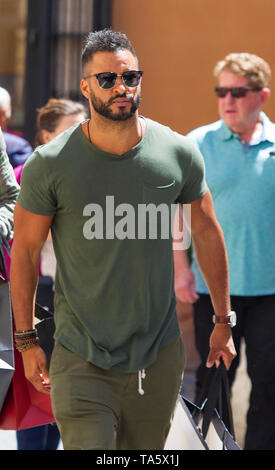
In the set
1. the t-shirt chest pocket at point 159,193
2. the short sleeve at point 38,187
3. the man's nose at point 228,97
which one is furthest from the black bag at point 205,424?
the man's nose at point 228,97

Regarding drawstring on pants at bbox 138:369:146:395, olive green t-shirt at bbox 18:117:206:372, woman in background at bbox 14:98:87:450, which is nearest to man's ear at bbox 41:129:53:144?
woman in background at bbox 14:98:87:450

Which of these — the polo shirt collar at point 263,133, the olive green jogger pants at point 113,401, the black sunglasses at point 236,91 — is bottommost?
the olive green jogger pants at point 113,401

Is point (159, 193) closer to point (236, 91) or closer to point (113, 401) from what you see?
point (113, 401)

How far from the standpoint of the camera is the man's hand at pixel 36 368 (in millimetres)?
3627

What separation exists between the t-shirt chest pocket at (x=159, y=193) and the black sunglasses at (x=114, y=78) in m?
0.37

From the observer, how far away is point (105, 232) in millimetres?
3490

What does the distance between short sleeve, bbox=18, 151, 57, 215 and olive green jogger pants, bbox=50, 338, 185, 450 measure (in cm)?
52

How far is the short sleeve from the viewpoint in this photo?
344cm

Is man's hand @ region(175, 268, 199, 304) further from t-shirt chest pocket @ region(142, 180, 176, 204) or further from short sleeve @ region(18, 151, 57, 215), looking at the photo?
short sleeve @ region(18, 151, 57, 215)

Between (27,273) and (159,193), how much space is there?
57cm

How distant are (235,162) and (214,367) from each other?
141cm

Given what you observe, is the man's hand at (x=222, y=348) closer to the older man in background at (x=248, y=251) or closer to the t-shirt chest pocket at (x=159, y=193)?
the t-shirt chest pocket at (x=159, y=193)

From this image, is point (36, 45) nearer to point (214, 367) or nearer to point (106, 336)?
point (214, 367)
